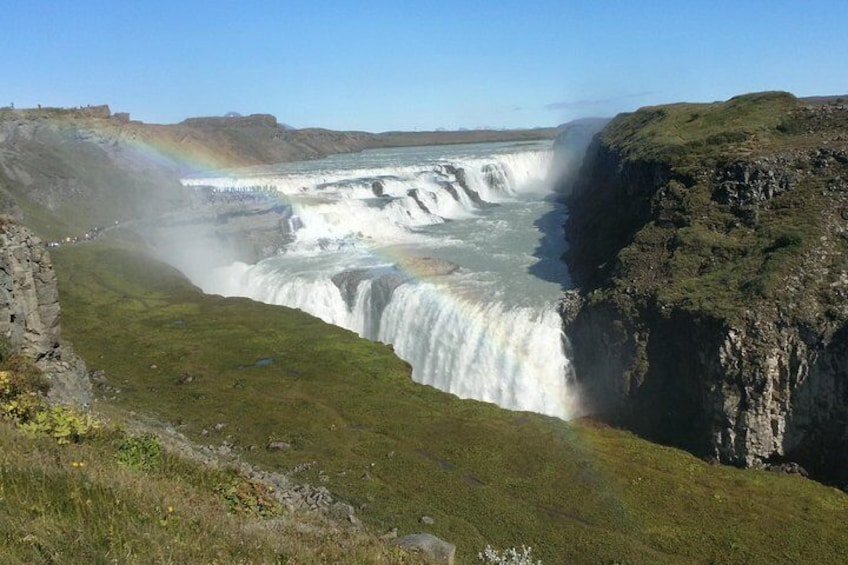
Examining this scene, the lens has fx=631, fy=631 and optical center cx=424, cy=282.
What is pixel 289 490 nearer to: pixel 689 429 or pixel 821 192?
pixel 689 429

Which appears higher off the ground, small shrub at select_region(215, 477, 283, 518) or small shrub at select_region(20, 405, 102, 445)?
small shrub at select_region(20, 405, 102, 445)

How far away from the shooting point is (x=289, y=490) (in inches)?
872

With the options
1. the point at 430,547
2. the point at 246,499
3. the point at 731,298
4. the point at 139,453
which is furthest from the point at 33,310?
the point at 731,298

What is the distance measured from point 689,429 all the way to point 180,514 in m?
31.8

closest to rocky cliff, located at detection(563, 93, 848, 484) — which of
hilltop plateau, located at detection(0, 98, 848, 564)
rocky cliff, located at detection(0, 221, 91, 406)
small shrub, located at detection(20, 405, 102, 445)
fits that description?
hilltop plateau, located at detection(0, 98, 848, 564)

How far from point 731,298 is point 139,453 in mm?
33141

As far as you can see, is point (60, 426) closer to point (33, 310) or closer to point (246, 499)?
point (246, 499)

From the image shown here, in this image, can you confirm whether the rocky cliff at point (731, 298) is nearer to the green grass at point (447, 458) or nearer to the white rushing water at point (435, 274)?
the green grass at point (447, 458)

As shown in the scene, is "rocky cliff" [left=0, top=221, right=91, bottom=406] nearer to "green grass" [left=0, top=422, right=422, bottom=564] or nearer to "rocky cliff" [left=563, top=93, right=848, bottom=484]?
"green grass" [left=0, top=422, right=422, bottom=564]

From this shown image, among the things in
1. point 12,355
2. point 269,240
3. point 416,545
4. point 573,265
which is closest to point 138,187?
point 269,240

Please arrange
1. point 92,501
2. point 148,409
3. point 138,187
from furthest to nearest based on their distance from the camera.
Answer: point 138,187 < point 148,409 < point 92,501

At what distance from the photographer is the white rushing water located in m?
43.0

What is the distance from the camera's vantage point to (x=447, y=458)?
28.8 metres

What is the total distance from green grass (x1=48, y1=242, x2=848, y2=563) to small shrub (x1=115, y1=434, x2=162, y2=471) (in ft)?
34.9
